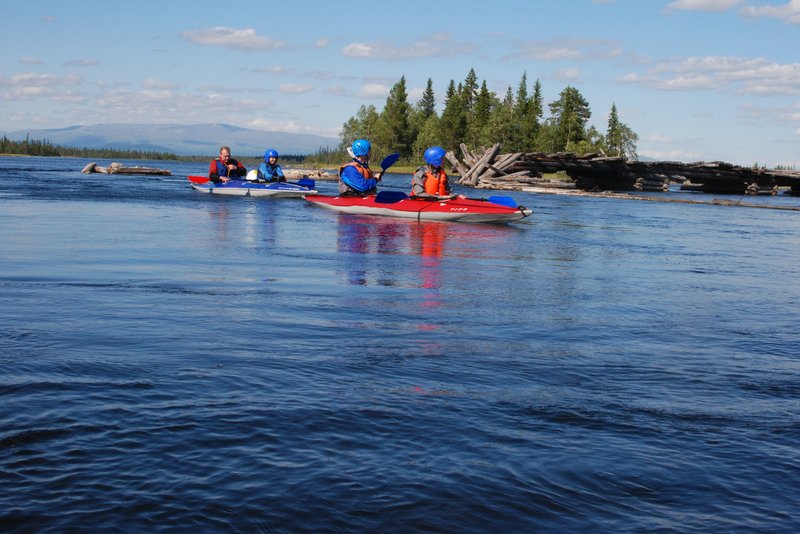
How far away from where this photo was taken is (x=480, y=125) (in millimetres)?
114875

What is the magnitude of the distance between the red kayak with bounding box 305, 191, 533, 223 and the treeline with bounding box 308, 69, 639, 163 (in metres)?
75.9

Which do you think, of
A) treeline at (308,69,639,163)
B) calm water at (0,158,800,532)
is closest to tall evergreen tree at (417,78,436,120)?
treeline at (308,69,639,163)

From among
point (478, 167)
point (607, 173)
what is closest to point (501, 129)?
point (607, 173)

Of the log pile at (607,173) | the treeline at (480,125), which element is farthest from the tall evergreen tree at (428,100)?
the log pile at (607,173)

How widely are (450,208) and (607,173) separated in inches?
1551

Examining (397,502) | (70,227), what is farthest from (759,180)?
(397,502)

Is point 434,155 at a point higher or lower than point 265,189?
→ higher

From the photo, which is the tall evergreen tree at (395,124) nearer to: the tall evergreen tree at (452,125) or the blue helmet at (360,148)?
the tall evergreen tree at (452,125)

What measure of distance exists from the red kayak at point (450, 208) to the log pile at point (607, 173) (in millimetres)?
28672

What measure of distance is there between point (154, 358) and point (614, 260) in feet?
39.9

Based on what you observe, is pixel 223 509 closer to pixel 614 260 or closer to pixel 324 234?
pixel 614 260

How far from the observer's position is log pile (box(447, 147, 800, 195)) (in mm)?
53844

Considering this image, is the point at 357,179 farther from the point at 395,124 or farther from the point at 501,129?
the point at 395,124

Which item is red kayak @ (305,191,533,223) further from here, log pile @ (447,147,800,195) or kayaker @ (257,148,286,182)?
log pile @ (447,147,800,195)
